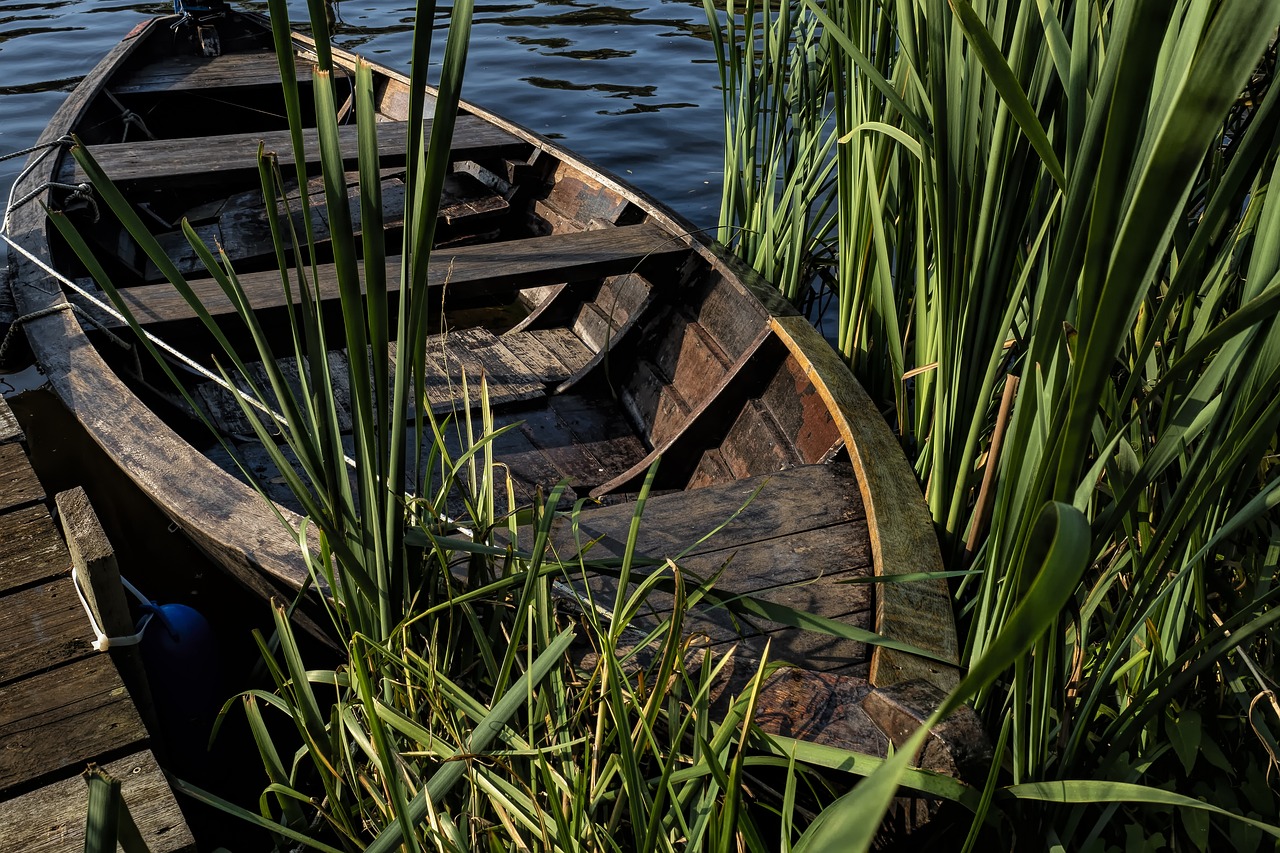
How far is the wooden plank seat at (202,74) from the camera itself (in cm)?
473

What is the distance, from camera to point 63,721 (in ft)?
5.15

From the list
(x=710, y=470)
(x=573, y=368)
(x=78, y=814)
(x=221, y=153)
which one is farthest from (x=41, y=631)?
(x=221, y=153)

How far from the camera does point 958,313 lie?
5.08 ft

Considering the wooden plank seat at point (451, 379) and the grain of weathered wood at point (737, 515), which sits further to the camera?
the wooden plank seat at point (451, 379)

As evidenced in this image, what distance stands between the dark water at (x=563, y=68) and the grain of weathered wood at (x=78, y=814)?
4.46m

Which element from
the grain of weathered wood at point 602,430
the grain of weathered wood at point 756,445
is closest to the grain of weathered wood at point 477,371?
the grain of weathered wood at point 602,430

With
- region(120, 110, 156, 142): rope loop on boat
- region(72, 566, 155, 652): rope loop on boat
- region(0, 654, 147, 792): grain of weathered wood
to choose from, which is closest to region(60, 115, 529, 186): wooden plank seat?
region(120, 110, 156, 142): rope loop on boat

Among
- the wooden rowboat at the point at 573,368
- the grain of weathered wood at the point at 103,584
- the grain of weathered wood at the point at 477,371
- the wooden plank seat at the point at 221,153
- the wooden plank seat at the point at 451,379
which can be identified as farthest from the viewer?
the wooden plank seat at the point at 221,153

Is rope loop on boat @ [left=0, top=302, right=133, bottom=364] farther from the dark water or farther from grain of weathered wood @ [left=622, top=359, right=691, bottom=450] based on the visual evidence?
the dark water

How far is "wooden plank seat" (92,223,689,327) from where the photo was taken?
8.06 ft

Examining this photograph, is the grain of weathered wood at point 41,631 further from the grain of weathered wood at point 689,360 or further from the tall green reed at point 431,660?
the grain of weathered wood at point 689,360

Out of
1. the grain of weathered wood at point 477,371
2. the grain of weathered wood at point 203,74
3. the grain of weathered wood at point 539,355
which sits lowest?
the grain of weathered wood at point 539,355

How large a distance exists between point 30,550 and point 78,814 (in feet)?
2.25

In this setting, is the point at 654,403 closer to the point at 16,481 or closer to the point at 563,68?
the point at 16,481
